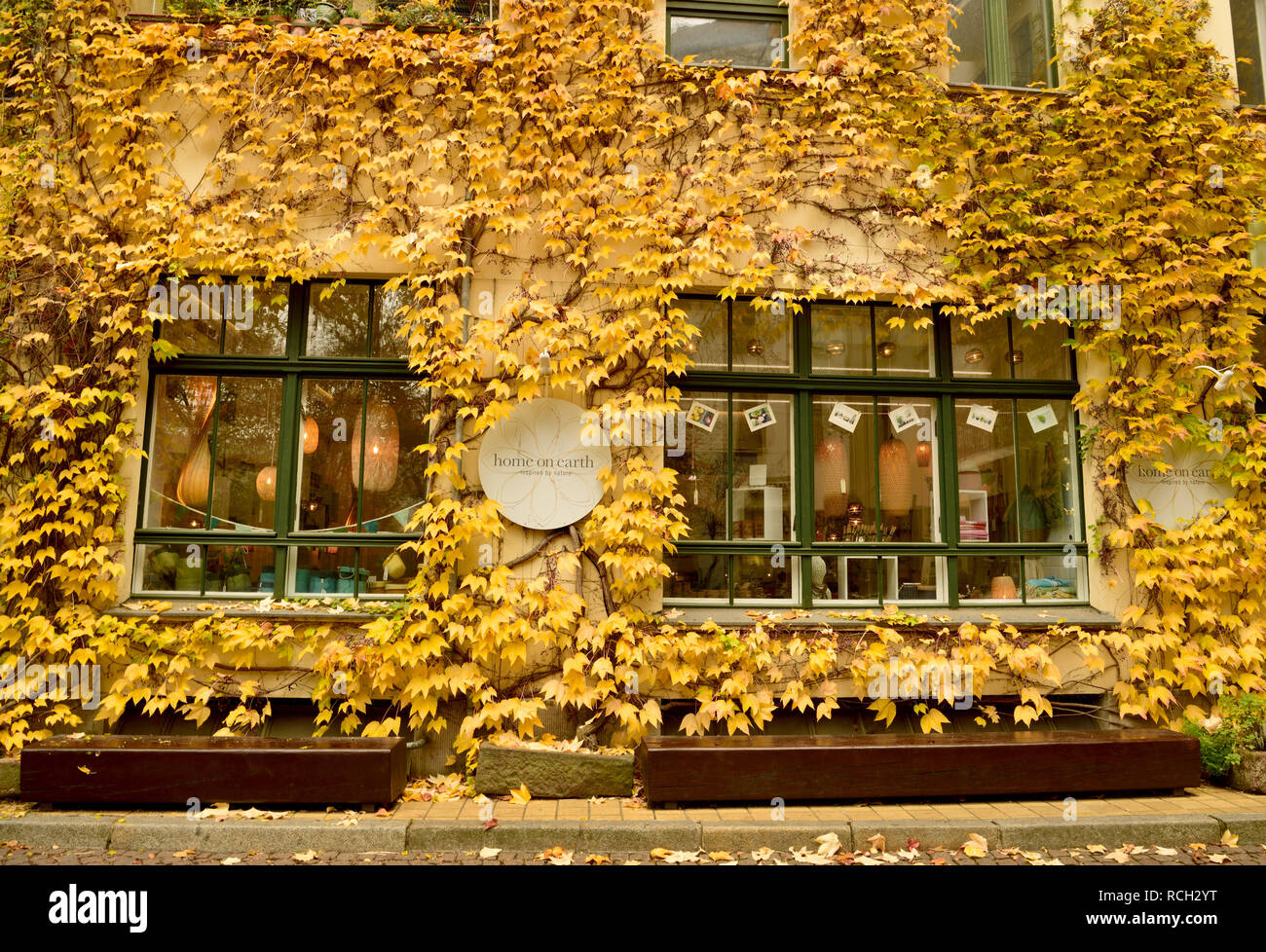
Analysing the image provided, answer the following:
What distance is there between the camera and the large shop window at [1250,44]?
7.83m

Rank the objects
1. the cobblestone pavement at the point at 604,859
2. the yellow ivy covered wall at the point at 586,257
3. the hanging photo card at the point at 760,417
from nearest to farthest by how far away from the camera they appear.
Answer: the cobblestone pavement at the point at 604,859 → the yellow ivy covered wall at the point at 586,257 → the hanging photo card at the point at 760,417

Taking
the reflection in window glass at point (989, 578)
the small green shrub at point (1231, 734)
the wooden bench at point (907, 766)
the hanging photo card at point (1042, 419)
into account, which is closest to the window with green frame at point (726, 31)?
the hanging photo card at point (1042, 419)

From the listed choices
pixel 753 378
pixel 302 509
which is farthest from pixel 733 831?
pixel 302 509

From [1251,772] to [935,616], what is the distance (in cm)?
241

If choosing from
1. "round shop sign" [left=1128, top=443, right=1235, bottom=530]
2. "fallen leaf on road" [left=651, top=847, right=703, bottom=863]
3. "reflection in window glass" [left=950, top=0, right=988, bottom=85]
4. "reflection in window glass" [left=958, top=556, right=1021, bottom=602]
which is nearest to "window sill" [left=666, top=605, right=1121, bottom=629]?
"reflection in window glass" [left=958, top=556, right=1021, bottom=602]

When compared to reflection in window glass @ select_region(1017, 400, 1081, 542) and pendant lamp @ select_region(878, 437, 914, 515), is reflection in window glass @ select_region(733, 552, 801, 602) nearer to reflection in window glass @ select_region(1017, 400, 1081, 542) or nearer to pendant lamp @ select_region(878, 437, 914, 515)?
pendant lamp @ select_region(878, 437, 914, 515)

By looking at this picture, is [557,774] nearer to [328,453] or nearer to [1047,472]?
[328,453]

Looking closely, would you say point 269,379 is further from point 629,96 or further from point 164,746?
point 629,96

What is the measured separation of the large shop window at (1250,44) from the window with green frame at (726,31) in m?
4.65

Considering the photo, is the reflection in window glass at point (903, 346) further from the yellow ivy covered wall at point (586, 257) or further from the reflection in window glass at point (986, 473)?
the reflection in window glass at point (986, 473)

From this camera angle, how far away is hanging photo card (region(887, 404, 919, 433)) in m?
6.90

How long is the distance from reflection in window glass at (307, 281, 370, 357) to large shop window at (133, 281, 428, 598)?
0.01m

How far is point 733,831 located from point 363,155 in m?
5.79

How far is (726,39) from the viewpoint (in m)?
7.16
